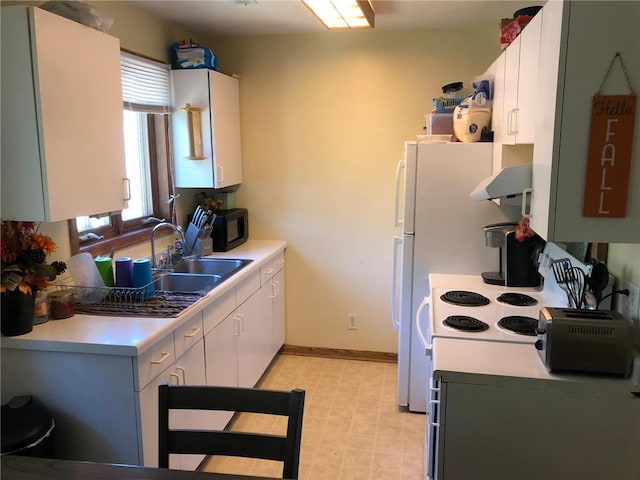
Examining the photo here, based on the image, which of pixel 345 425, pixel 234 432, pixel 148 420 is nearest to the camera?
pixel 234 432

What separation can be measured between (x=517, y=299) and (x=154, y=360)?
5.74 feet

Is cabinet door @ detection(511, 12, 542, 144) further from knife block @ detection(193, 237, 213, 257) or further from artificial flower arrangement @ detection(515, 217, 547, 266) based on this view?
knife block @ detection(193, 237, 213, 257)

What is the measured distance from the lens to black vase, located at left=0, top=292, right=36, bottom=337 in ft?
6.26

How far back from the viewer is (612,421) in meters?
1.69

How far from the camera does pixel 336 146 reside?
12.3ft

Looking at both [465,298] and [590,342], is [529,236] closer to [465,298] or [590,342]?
[465,298]

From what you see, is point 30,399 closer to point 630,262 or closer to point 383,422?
point 383,422

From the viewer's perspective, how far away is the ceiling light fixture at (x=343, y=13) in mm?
2680

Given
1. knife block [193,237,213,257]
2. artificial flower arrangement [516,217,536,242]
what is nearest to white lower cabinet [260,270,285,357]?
knife block [193,237,213,257]

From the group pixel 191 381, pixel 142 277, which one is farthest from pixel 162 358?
pixel 142 277

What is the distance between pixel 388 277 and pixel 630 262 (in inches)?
85.5

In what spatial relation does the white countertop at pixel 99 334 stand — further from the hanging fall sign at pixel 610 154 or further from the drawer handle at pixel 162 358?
the hanging fall sign at pixel 610 154

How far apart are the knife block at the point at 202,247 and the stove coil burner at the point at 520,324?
1.92 m

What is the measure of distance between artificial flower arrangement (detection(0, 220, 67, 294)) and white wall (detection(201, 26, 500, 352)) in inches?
82.5
